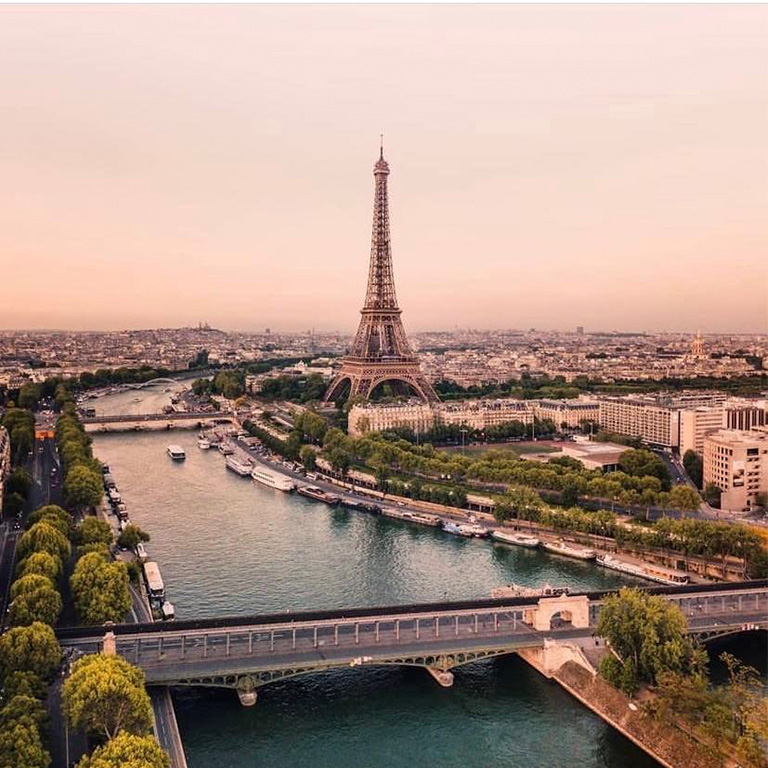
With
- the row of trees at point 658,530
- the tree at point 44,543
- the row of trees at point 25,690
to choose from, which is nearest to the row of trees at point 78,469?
the tree at point 44,543

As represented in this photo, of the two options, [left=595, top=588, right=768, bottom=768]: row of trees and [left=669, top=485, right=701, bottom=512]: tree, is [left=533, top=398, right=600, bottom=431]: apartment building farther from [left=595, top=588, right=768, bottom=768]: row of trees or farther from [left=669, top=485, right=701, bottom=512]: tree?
[left=595, top=588, right=768, bottom=768]: row of trees

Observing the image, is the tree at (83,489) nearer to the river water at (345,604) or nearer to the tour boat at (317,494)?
the river water at (345,604)

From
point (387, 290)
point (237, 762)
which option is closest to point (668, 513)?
point (237, 762)

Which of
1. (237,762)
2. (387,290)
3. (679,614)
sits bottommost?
(237,762)

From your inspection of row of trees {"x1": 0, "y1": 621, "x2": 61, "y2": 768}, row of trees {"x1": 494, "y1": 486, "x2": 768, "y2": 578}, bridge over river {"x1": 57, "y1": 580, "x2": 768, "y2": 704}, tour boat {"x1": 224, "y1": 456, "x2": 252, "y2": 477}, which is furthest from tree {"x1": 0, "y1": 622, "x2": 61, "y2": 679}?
tour boat {"x1": 224, "y1": 456, "x2": 252, "y2": 477}

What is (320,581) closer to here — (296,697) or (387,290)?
(296,697)
